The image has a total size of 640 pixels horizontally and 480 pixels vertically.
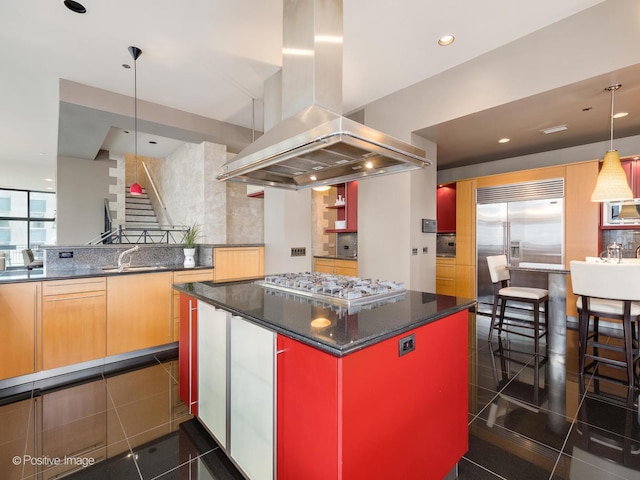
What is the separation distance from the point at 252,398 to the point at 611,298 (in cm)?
304

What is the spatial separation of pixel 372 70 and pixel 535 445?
3.50m

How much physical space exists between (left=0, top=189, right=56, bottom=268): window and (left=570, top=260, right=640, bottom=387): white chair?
1178cm

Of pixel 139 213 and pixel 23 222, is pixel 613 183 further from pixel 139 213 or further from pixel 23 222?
pixel 23 222

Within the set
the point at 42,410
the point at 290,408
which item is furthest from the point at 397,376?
the point at 42,410

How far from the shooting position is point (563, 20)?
250 centimetres

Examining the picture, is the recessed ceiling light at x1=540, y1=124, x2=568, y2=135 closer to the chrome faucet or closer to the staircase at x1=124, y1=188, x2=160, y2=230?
the chrome faucet

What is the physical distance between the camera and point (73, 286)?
2.79m

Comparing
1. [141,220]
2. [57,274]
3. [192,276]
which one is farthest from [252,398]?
[141,220]

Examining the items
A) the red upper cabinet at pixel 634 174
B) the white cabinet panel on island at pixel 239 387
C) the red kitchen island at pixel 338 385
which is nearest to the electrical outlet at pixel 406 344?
the red kitchen island at pixel 338 385

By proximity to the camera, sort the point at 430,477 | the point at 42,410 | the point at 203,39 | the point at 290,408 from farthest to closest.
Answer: the point at 203,39, the point at 42,410, the point at 430,477, the point at 290,408

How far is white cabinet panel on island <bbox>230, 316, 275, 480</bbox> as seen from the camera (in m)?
1.28

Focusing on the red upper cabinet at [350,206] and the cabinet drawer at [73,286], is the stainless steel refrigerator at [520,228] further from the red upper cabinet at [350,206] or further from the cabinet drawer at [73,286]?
the cabinet drawer at [73,286]

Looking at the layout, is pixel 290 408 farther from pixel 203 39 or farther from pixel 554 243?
pixel 554 243

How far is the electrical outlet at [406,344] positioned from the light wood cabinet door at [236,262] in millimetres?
2786
